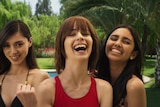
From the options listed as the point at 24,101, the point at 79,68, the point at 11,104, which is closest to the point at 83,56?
the point at 79,68

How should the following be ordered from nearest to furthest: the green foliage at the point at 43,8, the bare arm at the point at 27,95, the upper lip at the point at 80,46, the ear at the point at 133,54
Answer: the bare arm at the point at 27,95, the upper lip at the point at 80,46, the ear at the point at 133,54, the green foliage at the point at 43,8

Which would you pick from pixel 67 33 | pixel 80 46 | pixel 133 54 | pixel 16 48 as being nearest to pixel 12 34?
pixel 16 48

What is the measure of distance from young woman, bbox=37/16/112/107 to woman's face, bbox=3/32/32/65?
55cm

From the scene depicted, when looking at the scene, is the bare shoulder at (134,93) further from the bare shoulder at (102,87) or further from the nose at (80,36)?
the nose at (80,36)

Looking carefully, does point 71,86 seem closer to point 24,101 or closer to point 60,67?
point 60,67

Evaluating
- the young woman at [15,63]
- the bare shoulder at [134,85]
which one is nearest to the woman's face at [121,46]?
the bare shoulder at [134,85]

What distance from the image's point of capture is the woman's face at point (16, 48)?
240cm

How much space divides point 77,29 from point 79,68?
0.23 m

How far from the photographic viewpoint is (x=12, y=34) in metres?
2.40

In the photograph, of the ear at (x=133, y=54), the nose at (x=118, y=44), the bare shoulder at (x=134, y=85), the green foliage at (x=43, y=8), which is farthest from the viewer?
the green foliage at (x=43, y=8)

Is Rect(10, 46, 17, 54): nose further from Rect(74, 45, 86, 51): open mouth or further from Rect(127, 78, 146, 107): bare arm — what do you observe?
Rect(127, 78, 146, 107): bare arm

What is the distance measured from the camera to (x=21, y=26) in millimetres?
2498

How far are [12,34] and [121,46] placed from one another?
32.9 inches

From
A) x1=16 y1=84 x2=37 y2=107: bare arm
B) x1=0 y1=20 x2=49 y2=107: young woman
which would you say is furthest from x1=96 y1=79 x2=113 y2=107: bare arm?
x1=0 y1=20 x2=49 y2=107: young woman
